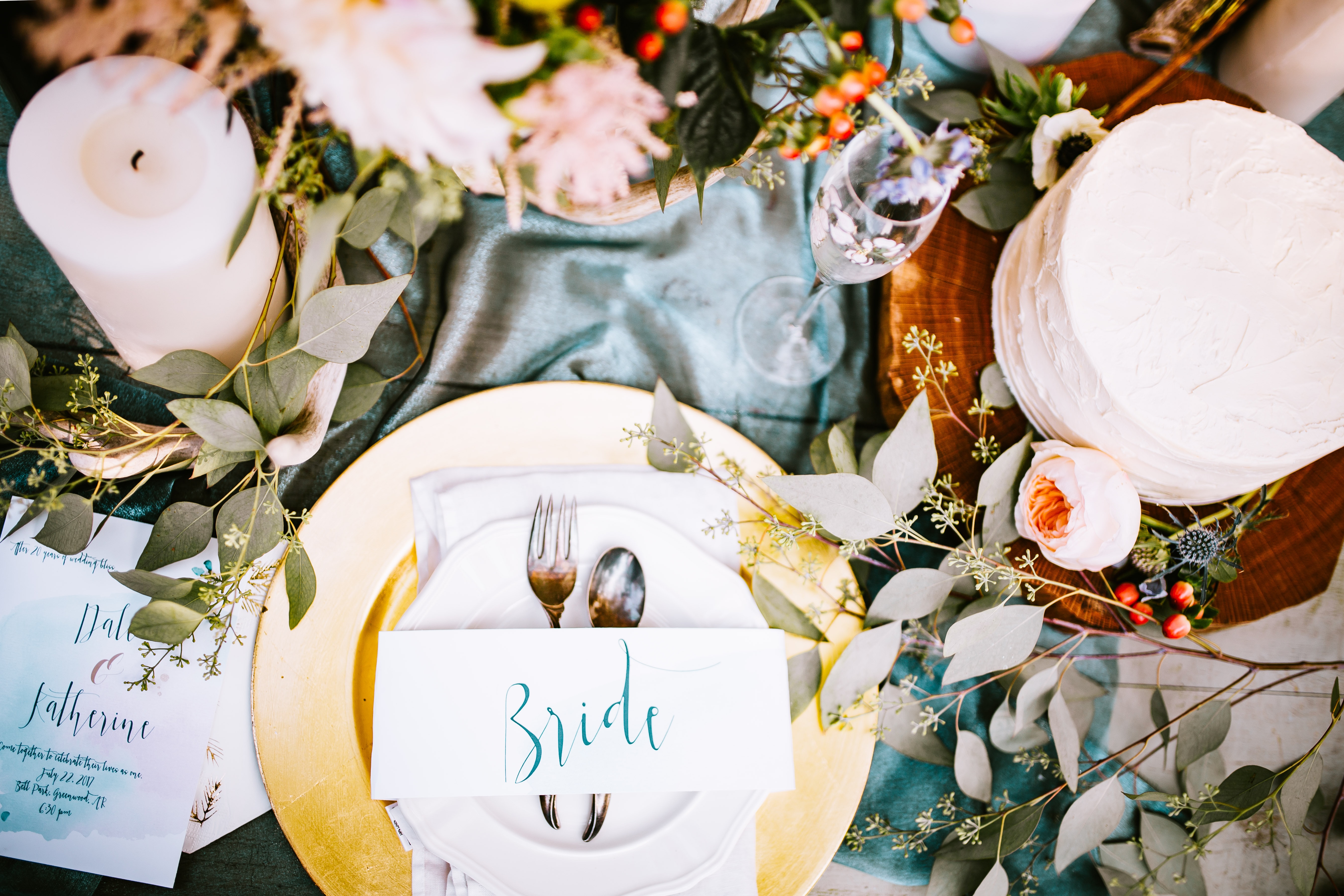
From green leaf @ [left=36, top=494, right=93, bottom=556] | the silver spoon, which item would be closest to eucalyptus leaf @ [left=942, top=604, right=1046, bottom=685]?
the silver spoon

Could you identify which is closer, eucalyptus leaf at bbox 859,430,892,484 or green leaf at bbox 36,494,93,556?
green leaf at bbox 36,494,93,556

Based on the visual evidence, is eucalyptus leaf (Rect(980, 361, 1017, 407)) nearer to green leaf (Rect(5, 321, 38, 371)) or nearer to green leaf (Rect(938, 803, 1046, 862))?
green leaf (Rect(938, 803, 1046, 862))

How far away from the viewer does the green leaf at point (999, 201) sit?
0.70 meters

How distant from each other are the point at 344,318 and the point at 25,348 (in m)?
0.30

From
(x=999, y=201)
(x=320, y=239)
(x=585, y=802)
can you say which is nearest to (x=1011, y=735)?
(x=585, y=802)

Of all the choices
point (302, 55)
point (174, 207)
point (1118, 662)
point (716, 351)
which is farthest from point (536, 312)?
point (1118, 662)

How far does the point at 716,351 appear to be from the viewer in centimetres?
79

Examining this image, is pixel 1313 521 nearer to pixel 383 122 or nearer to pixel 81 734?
pixel 383 122

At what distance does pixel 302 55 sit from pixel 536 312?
48 centimetres

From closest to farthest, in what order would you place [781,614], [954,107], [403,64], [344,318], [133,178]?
[403,64] → [133,178] → [344,318] → [781,614] → [954,107]

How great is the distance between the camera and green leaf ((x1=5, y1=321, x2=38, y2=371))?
1.84ft

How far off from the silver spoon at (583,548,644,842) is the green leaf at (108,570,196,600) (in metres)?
0.33

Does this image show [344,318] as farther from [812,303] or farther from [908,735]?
[908,735]

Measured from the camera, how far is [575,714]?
1.90 ft
